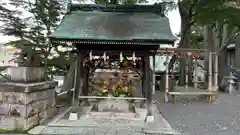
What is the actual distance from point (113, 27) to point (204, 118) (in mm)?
3909

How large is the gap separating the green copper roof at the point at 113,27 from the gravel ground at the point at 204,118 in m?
2.37

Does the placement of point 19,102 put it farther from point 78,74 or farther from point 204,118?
point 204,118

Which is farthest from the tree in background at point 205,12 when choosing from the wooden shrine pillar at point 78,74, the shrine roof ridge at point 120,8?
the wooden shrine pillar at point 78,74

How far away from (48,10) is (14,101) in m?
5.18

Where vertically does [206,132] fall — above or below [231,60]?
below

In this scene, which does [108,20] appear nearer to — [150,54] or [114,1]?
[150,54]

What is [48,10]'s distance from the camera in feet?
34.4

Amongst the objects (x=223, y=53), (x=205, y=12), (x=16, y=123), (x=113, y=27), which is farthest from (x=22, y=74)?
(x=223, y=53)

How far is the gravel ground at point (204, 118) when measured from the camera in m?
6.62

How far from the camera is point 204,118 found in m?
8.16

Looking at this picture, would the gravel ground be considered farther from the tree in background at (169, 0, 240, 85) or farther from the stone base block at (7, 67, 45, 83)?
the tree in background at (169, 0, 240, 85)

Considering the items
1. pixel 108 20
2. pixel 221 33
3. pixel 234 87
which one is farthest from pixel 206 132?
pixel 221 33

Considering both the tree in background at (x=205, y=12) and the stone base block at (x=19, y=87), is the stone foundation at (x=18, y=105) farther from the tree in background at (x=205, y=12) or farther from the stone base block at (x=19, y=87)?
the tree in background at (x=205, y=12)

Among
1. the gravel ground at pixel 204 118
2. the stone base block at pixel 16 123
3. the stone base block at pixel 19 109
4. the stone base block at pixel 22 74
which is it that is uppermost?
the stone base block at pixel 22 74
